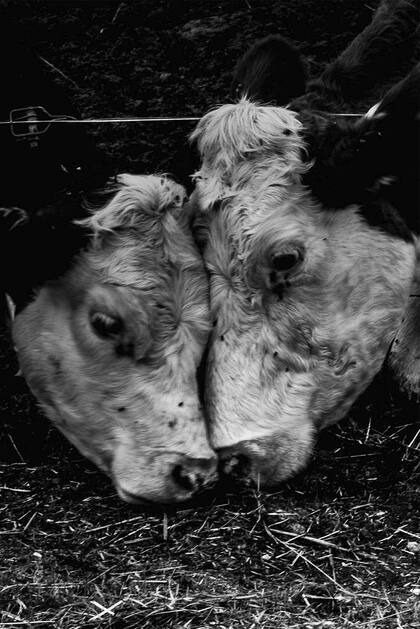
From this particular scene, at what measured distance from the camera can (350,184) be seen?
4.54 m

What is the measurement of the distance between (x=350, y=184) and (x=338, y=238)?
0.81ft

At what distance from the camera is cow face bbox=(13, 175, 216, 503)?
4.17 metres

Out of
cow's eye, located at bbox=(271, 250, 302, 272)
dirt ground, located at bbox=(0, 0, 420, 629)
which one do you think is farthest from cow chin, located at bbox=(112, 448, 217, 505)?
cow's eye, located at bbox=(271, 250, 302, 272)

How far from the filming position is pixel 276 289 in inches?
170

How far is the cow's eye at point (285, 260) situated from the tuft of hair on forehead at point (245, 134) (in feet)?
1.54

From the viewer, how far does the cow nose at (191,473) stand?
4129 mm

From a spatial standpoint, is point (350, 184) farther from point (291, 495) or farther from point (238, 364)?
point (291, 495)

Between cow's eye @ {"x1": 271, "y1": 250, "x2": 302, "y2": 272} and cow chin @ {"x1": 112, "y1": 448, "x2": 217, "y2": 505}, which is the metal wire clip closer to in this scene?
cow's eye @ {"x1": 271, "y1": 250, "x2": 302, "y2": 272}

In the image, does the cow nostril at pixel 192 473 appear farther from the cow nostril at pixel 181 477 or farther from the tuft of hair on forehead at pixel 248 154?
the tuft of hair on forehead at pixel 248 154

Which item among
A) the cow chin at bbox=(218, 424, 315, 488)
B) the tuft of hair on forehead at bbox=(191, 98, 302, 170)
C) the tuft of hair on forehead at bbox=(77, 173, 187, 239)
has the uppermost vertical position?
the tuft of hair on forehead at bbox=(191, 98, 302, 170)

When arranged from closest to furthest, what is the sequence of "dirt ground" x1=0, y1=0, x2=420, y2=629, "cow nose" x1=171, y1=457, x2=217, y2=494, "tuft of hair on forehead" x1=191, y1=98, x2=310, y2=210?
1. "dirt ground" x1=0, y1=0, x2=420, y2=629
2. "cow nose" x1=171, y1=457, x2=217, y2=494
3. "tuft of hair on forehead" x1=191, y1=98, x2=310, y2=210

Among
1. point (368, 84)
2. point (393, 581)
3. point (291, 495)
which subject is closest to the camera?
point (393, 581)

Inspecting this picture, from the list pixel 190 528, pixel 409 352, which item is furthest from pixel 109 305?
pixel 409 352

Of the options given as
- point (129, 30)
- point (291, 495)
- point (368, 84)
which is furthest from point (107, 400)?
point (129, 30)
